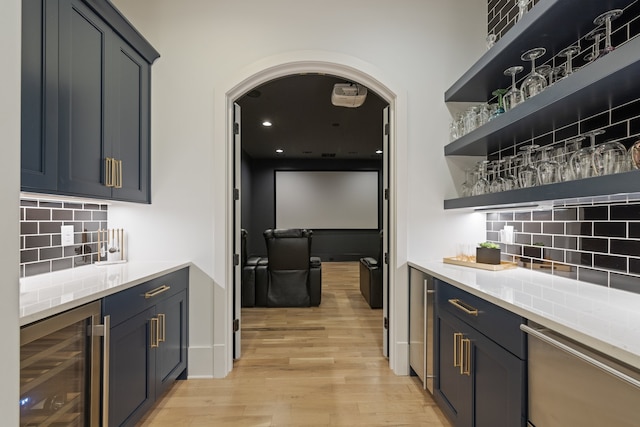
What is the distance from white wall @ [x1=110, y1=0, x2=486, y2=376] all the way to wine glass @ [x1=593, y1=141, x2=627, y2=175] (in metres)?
1.24

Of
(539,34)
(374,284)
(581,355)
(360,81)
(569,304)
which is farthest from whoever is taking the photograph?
(374,284)

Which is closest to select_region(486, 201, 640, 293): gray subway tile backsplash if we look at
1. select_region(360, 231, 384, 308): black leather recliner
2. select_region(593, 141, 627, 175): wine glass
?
select_region(593, 141, 627, 175): wine glass

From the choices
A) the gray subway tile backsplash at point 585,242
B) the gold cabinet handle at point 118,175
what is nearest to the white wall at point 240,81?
the gold cabinet handle at point 118,175

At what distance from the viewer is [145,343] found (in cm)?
186

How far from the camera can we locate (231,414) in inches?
79.4

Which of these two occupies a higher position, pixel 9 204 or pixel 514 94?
pixel 514 94

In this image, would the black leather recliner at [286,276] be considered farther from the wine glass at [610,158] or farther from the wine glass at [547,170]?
the wine glass at [610,158]

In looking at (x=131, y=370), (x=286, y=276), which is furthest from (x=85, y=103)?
(x=286, y=276)

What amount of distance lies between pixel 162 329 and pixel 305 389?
3.40 feet

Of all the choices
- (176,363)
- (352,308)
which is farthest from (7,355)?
(352,308)

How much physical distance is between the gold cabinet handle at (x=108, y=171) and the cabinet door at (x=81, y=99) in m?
0.02

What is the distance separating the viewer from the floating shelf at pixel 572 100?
1.14 m

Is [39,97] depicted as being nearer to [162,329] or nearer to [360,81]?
[162,329]

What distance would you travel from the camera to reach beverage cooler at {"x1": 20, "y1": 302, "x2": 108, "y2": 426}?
1.12 metres
